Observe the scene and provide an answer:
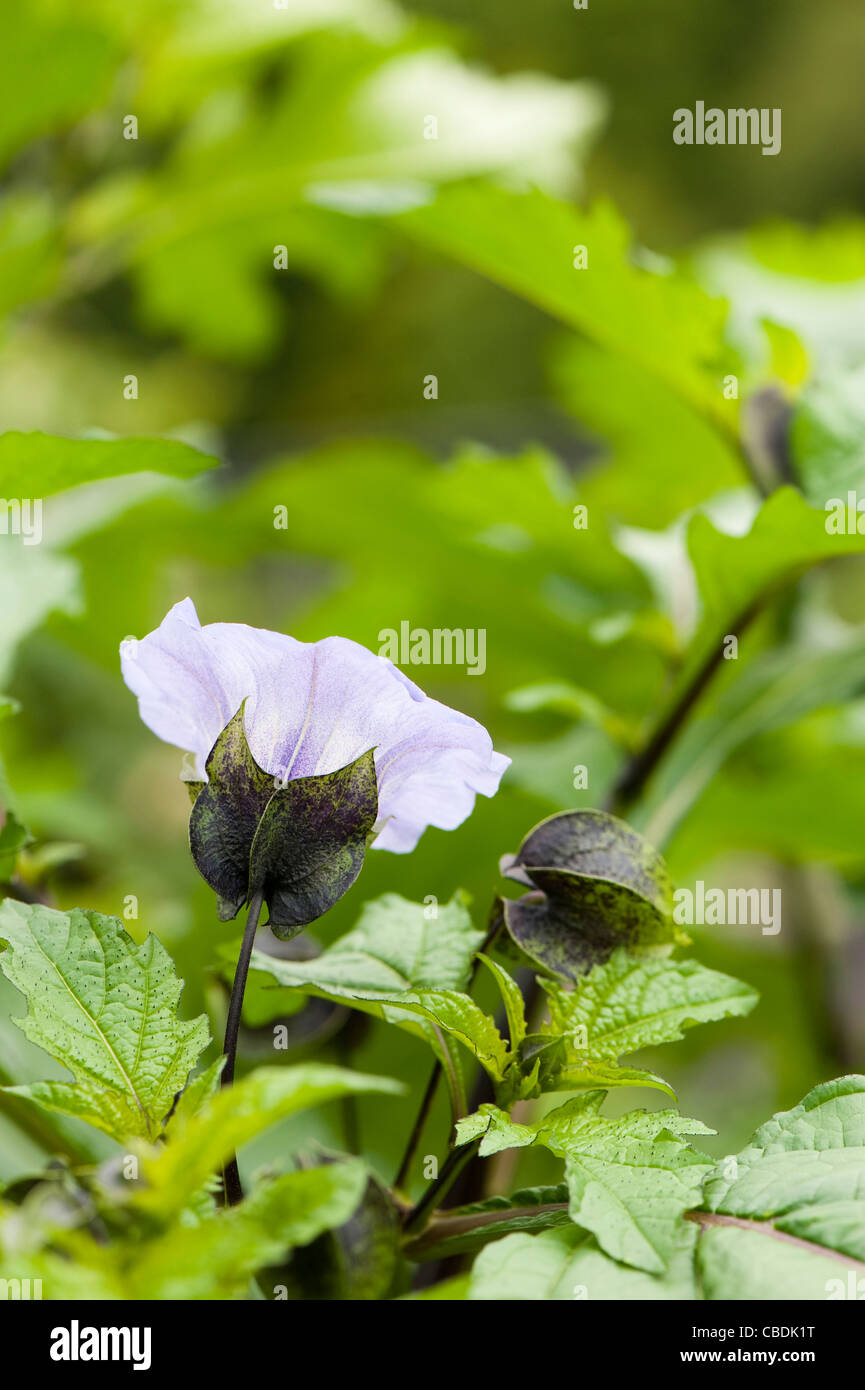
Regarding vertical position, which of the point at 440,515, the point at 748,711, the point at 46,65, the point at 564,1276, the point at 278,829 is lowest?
the point at 564,1276

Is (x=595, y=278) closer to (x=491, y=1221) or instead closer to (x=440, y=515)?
(x=440, y=515)

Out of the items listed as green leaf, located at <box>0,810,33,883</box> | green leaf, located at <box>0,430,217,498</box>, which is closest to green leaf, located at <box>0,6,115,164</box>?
green leaf, located at <box>0,430,217,498</box>

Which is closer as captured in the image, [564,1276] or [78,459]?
[564,1276]

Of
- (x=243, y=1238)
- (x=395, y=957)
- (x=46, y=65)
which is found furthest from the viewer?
(x=46, y=65)

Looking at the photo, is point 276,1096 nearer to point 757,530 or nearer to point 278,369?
point 757,530

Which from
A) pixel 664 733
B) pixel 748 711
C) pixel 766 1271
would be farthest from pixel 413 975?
pixel 748 711

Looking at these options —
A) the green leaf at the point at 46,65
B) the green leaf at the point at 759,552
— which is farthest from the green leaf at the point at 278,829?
the green leaf at the point at 46,65
